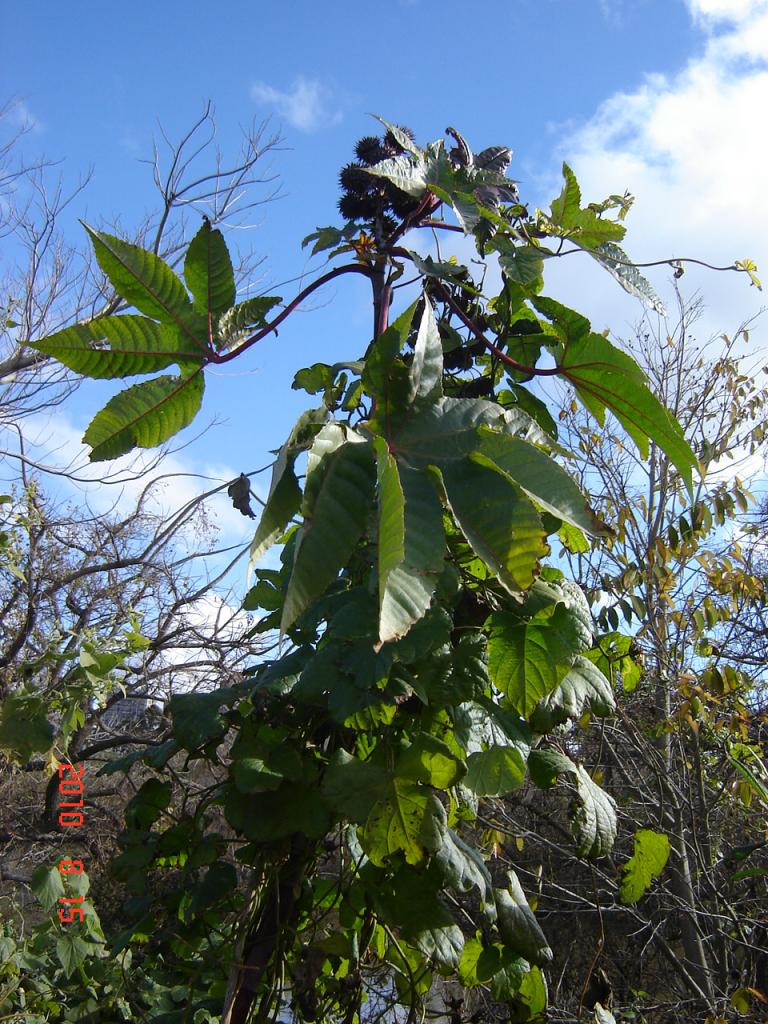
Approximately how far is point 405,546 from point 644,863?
88 centimetres

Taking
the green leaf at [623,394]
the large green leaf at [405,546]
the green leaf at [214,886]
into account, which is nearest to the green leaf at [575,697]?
the green leaf at [623,394]

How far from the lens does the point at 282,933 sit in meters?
0.88

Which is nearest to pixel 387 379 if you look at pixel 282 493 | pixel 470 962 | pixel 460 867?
pixel 282 493

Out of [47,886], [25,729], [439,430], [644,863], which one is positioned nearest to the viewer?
[439,430]

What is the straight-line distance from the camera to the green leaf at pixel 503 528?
0.58 m

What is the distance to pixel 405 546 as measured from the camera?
55 centimetres

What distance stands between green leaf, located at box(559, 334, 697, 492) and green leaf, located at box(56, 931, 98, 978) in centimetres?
232

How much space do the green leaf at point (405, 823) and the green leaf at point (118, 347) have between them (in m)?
0.47

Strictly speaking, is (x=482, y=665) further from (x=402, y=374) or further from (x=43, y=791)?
(x=43, y=791)

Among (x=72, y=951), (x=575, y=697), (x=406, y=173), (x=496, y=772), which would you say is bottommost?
(x=72, y=951)

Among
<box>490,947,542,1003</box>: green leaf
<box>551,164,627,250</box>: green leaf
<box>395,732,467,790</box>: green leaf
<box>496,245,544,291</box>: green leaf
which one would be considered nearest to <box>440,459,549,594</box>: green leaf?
<box>395,732,467,790</box>: green leaf

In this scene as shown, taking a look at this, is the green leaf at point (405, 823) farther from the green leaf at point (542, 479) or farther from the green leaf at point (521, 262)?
the green leaf at point (521, 262)

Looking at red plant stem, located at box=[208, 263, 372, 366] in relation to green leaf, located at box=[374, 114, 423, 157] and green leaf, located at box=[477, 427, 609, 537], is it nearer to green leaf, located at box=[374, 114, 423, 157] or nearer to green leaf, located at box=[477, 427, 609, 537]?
green leaf, located at box=[374, 114, 423, 157]

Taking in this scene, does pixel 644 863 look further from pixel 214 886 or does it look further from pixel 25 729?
pixel 25 729
